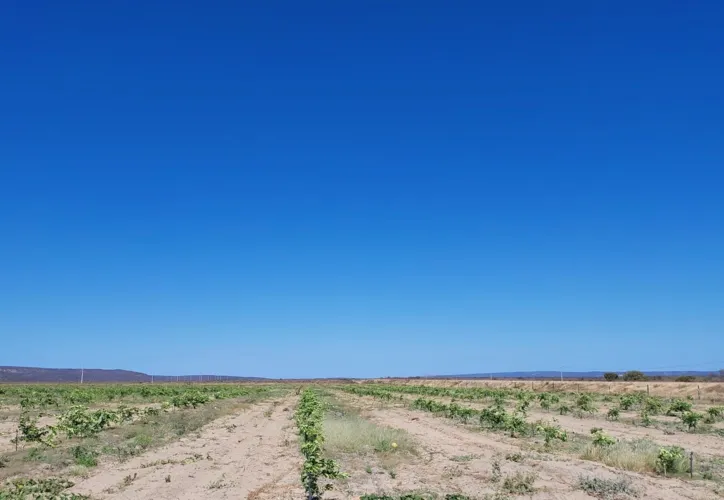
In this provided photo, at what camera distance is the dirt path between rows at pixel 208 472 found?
12773 millimetres

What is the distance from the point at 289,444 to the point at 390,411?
1921cm

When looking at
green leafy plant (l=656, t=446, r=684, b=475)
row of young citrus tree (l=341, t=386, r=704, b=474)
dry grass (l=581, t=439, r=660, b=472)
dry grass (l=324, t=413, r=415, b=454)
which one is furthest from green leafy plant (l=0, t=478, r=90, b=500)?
row of young citrus tree (l=341, t=386, r=704, b=474)

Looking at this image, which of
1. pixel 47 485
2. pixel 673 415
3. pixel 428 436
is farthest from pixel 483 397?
pixel 47 485

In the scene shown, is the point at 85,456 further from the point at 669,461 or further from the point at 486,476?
the point at 669,461


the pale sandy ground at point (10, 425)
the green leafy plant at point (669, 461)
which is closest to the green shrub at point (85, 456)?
the pale sandy ground at point (10, 425)

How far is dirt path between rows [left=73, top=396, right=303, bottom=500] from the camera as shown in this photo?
12773 millimetres

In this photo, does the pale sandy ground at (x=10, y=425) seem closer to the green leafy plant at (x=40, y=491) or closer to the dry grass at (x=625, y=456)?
the green leafy plant at (x=40, y=491)

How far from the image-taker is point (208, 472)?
15359 mm

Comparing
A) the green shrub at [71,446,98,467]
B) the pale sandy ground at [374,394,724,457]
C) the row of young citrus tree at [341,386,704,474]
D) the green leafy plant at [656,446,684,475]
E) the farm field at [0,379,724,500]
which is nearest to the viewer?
the farm field at [0,379,724,500]

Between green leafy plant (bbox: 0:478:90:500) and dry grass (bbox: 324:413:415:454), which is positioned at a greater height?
green leafy plant (bbox: 0:478:90:500)

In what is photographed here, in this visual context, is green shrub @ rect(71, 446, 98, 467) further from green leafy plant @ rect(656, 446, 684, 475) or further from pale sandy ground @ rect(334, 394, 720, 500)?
green leafy plant @ rect(656, 446, 684, 475)

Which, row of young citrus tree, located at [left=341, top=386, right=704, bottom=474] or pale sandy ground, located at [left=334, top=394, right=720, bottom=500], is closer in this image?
pale sandy ground, located at [left=334, top=394, right=720, bottom=500]

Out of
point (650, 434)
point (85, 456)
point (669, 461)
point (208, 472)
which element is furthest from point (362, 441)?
point (650, 434)

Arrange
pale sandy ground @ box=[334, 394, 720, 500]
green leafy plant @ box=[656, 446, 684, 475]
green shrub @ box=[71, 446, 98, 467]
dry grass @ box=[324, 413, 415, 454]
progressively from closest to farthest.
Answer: pale sandy ground @ box=[334, 394, 720, 500], green leafy plant @ box=[656, 446, 684, 475], green shrub @ box=[71, 446, 98, 467], dry grass @ box=[324, 413, 415, 454]
